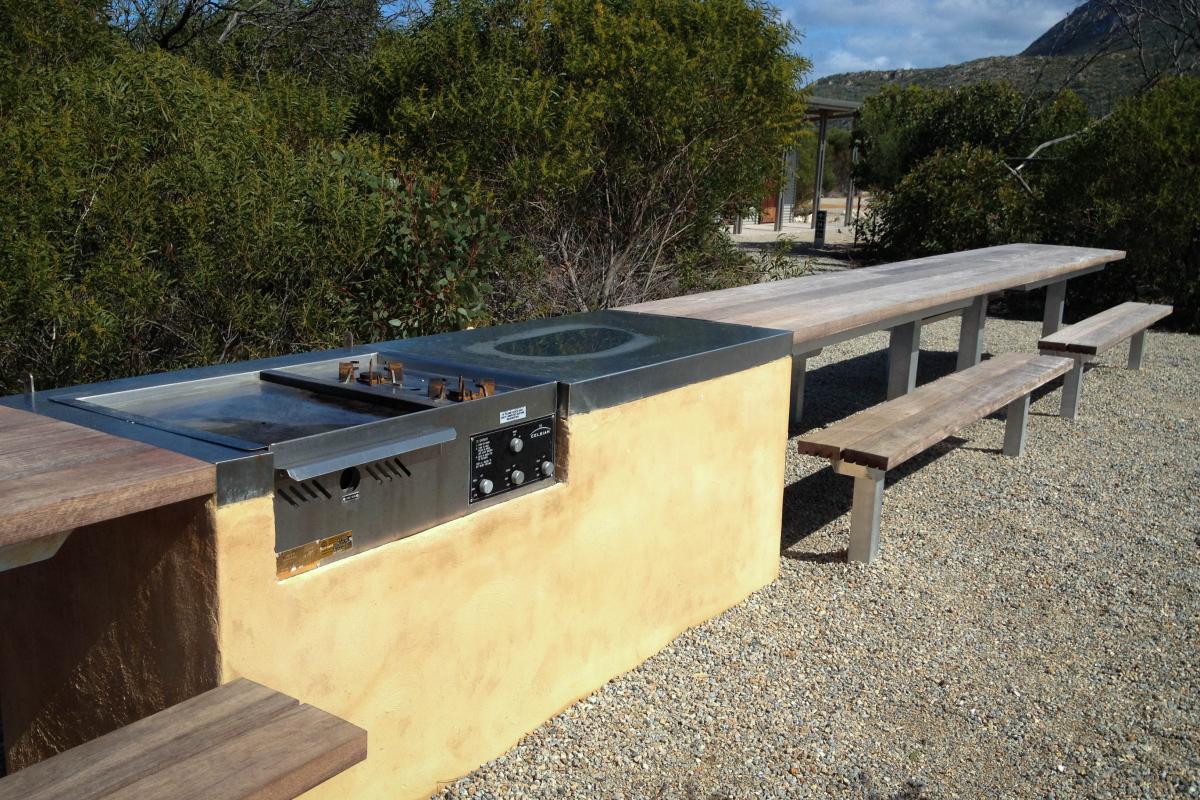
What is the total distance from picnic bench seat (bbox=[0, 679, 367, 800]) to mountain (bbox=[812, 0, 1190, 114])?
18.9 meters

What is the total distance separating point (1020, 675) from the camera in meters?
3.15

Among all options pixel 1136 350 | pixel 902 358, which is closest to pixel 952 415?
pixel 902 358

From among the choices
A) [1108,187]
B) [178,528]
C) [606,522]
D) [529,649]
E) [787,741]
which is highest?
[1108,187]

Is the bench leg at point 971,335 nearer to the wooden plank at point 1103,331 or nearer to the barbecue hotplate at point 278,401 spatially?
the wooden plank at point 1103,331

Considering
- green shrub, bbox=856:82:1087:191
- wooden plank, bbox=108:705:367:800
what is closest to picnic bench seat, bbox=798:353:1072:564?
wooden plank, bbox=108:705:367:800

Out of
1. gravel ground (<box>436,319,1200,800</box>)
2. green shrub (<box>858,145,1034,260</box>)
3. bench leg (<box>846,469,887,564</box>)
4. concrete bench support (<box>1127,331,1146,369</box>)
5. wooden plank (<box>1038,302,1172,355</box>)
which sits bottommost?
gravel ground (<box>436,319,1200,800</box>)

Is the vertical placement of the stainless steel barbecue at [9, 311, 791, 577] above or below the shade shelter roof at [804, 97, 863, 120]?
below

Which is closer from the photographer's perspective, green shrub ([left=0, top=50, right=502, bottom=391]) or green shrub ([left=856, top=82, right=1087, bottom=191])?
green shrub ([left=0, top=50, right=502, bottom=391])

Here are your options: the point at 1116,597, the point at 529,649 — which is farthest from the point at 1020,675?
the point at 529,649

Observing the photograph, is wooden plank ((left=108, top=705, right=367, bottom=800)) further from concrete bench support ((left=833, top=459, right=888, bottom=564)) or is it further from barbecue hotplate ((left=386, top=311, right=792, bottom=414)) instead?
concrete bench support ((left=833, top=459, right=888, bottom=564))

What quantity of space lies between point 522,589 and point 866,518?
1849 mm

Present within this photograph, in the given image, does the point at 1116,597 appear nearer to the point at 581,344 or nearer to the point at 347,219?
the point at 581,344

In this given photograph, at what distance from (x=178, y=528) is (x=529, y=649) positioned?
41.5 inches

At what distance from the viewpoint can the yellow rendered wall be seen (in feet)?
6.60
